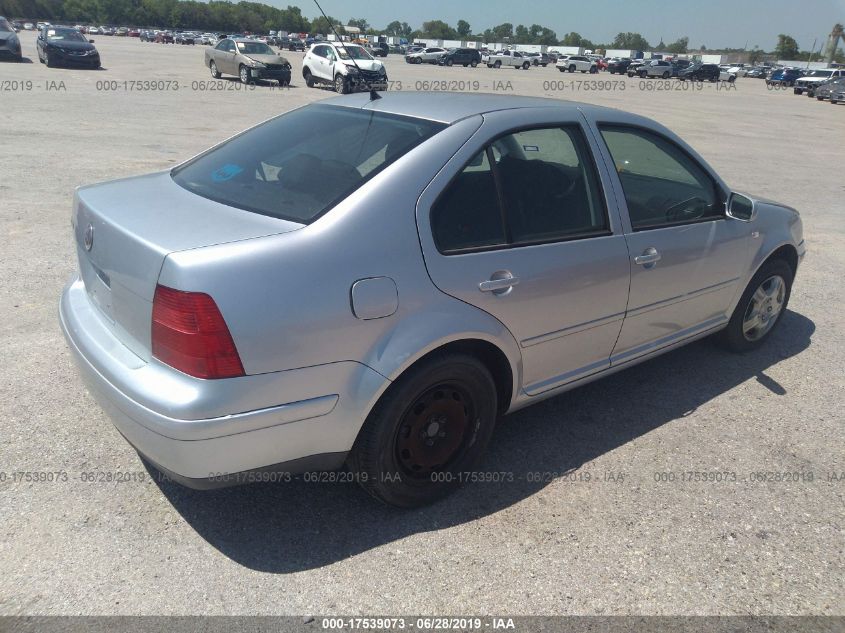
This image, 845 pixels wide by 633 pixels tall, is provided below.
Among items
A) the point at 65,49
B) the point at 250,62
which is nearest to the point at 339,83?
the point at 250,62

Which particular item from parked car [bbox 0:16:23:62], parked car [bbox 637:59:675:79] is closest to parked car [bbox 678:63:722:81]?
parked car [bbox 637:59:675:79]

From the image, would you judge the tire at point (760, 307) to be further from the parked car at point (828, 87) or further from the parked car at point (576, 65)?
the parked car at point (576, 65)

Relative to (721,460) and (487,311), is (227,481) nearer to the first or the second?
(487,311)

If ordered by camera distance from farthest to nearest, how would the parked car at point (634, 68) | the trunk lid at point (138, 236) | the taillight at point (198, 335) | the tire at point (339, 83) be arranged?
the parked car at point (634, 68) → the tire at point (339, 83) → the trunk lid at point (138, 236) → the taillight at point (198, 335)

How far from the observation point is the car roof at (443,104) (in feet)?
10.3

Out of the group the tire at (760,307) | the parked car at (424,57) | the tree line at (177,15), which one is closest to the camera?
the tire at (760,307)

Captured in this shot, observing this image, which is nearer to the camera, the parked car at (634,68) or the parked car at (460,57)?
the parked car at (460,57)

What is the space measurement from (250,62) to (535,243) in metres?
24.8

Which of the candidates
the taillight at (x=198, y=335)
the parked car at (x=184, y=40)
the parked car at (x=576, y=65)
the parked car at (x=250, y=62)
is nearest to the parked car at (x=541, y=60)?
the parked car at (x=576, y=65)

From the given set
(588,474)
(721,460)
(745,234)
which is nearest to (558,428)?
(588,474)

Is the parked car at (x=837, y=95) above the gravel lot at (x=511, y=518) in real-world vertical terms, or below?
above

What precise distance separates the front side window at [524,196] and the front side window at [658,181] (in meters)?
0.25

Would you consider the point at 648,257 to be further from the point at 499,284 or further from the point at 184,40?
the point at 184,40

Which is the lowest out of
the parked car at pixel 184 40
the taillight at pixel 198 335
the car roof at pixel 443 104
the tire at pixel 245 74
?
the parked car at pixel 184 40
